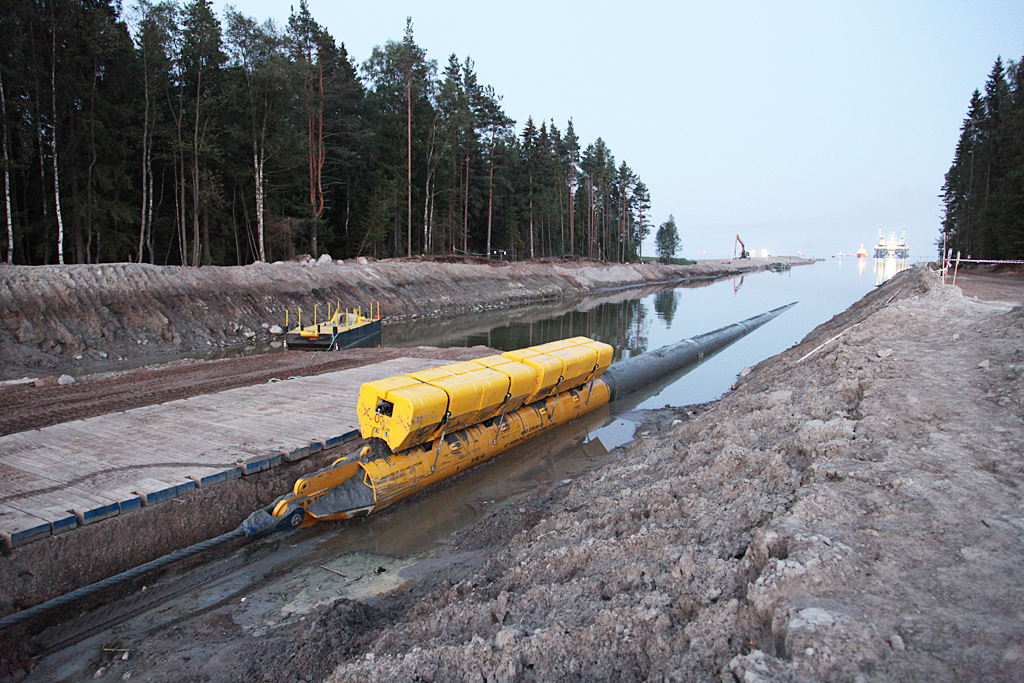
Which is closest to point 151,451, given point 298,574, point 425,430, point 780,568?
point 298,574

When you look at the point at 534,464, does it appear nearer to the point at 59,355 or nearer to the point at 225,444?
the point at 225,444

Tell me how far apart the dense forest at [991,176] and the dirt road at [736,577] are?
35021mm

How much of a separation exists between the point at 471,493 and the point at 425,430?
63.8 inches

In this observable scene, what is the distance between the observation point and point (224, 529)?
23.4ft

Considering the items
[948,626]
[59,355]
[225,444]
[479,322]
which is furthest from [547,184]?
[948,626]

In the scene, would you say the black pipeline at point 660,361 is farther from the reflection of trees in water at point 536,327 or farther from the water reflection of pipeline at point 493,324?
the water reflection of pipeline at point 493,324

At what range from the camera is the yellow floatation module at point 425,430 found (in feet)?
24.7

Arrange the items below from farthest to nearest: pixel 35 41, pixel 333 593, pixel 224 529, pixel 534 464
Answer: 1. pixel 35 41
2. pixel 534 464
3. pixel 224 529
4. pixel 333 593

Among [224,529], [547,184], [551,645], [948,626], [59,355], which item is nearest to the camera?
[948,626]

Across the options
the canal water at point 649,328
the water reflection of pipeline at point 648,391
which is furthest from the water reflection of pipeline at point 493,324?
the water reflection of pipeline at point 648,391

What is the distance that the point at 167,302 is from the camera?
2019 centimetres

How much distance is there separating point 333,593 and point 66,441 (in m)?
5.18

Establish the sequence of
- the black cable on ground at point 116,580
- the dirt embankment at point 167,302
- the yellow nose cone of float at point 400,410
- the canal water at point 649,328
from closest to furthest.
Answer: the black cable on ground at point 116,580 → the yellow nose cone of float at point 400,410 → the dirt embankment at point 167,302 → the canal water at point 649,328

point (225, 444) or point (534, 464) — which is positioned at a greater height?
point (225, 444)
